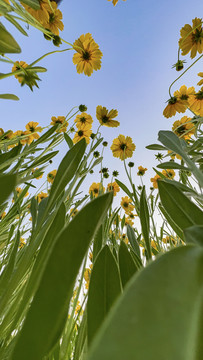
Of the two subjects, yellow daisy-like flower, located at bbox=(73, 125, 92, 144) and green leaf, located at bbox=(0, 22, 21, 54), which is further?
yellow daisy-like flower, located at bbox=(73, 125, 92, 144)

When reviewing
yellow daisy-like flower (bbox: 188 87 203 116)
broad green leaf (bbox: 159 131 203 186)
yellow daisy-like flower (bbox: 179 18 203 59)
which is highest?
yellow daisy-like flower (bbox: 179 18 203 59)

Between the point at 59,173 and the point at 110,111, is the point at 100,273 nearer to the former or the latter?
the point at 59,173

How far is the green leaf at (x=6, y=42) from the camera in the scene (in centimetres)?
32

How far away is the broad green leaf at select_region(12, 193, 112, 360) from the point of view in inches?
6.2

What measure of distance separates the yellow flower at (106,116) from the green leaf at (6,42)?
0.97m

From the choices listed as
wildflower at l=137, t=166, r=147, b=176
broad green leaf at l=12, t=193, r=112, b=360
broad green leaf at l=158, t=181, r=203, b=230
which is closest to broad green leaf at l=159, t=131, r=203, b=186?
broad green leaf at l=158, t=181, r=203, b=230

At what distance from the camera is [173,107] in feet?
3.50

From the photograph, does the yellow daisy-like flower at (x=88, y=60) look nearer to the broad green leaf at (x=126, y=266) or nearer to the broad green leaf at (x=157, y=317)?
the broad green leaf at (x=126, y=266)

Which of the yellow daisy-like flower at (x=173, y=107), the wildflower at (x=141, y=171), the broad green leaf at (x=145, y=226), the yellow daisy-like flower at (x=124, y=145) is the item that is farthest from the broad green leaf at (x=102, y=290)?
the wildflower at (x=141, y=171)

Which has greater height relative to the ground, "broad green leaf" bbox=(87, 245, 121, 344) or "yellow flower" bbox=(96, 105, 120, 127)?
"yellow flower" bbox=(96, 105, 120, 127)

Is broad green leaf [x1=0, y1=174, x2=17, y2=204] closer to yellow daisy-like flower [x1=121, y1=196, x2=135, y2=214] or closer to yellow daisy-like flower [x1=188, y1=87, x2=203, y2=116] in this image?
yellow daisy-like flower [x1=188, y1=87, x2=203, y2=116]

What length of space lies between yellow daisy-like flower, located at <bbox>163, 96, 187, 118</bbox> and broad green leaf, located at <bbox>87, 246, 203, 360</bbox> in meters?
1.01

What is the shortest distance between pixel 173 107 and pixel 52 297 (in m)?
1.06

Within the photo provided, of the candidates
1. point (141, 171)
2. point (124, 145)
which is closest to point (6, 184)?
point (124, 145)
